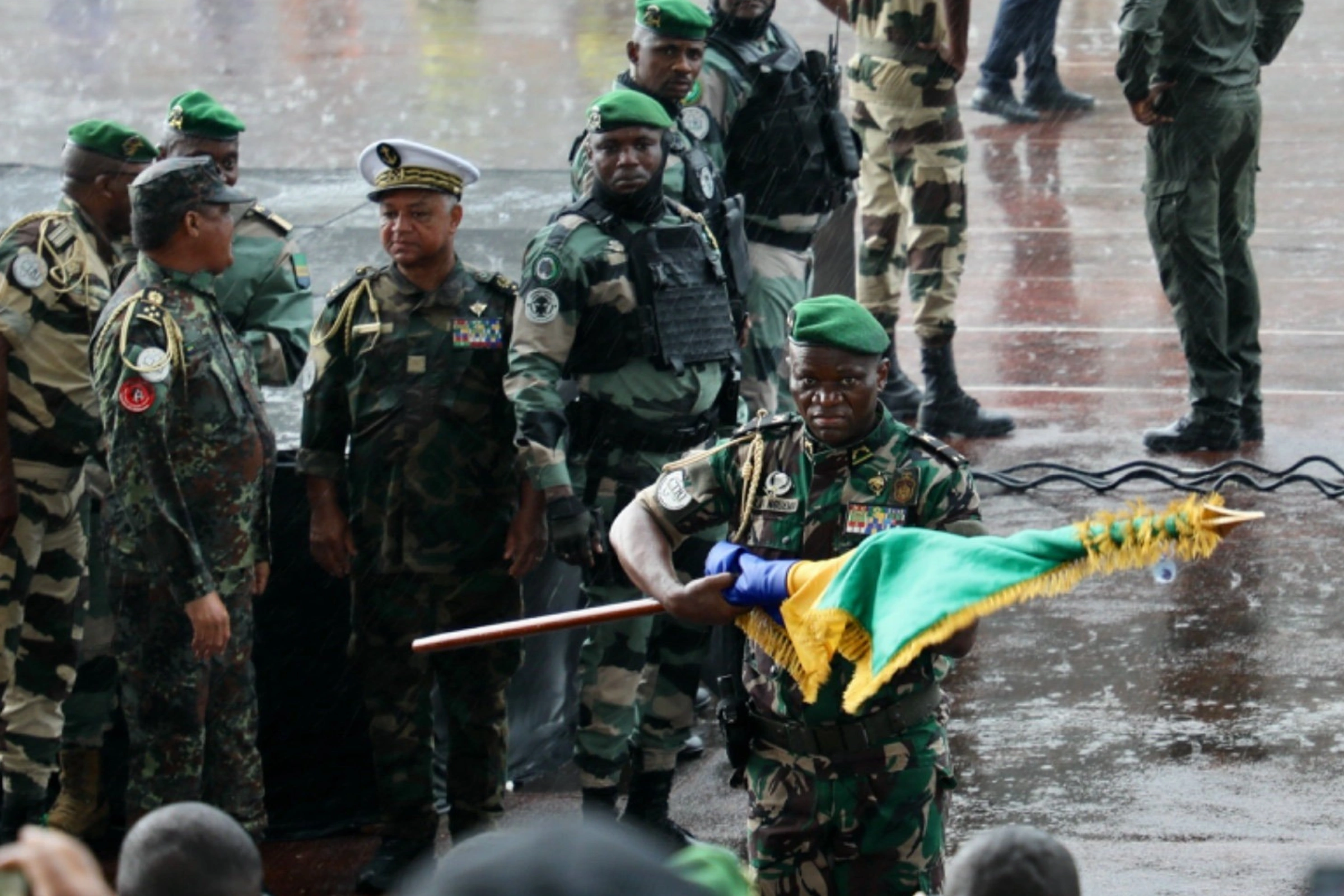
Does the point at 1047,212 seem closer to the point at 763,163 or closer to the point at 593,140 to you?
the point at 763,163

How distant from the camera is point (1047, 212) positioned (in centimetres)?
1305

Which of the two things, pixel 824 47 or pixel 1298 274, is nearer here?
pixel 1298 274

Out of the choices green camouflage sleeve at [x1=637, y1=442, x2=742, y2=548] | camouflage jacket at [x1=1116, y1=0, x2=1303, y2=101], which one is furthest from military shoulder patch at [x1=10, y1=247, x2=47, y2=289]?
camouflage jacket at [x1=1116, y1=0, x2=1303, y2=101]

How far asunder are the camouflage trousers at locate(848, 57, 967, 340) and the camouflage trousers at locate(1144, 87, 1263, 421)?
33.2 inches

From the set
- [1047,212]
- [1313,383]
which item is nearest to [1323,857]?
[1313,383]

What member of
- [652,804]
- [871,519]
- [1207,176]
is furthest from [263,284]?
[1207,176]

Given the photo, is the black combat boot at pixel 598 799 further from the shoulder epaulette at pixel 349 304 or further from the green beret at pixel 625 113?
the green beret at pixel 625 113

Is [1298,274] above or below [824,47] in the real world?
below

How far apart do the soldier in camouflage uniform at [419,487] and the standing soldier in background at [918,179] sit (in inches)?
139

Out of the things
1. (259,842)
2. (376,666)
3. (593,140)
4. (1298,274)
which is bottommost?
(259,842)

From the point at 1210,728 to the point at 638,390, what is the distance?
84.5 inches

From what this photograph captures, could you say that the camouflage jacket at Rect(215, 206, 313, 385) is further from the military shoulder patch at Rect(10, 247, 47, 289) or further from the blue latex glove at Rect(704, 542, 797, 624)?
the blue latex glove at Rect(704, 542, 797, 624)

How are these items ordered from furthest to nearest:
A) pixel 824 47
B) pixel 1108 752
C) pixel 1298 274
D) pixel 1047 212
A: pixel 824 47 < pixel 1047 212 < pixel 1298 274 < pixel 1108 752

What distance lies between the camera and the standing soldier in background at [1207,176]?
8500mm
